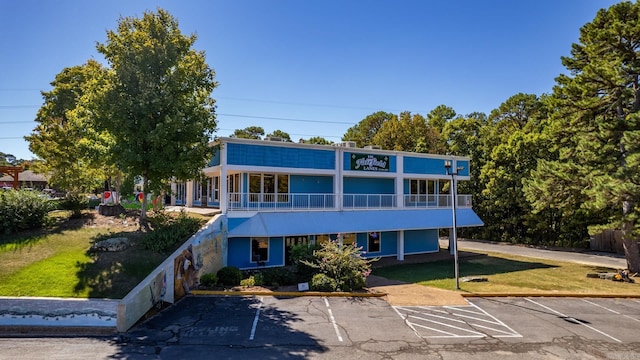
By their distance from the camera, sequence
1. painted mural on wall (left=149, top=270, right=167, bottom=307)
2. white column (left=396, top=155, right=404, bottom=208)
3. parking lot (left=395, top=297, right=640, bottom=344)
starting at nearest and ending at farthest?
parking lot (left=395, top=297, right=640, bottom=344), painted mural on wall (left=149, top=270, right=167, bottom=307), white column (left=396, top=155, right=404, bottom=208)

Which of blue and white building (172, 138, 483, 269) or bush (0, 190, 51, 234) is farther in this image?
blue and white building (172, 138, 483, 269)

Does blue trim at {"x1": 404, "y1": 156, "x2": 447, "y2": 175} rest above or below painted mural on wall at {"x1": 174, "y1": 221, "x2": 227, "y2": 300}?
above

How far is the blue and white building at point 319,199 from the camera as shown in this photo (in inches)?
764

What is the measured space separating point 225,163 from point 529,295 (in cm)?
1598

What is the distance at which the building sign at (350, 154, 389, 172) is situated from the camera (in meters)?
23.3

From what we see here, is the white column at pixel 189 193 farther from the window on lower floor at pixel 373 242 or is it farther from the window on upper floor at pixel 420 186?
the window on upper floor at pixel 420 186

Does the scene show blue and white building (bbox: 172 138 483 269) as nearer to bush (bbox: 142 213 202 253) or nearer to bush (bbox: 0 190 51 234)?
bush (bbox: 142 213 202 253)

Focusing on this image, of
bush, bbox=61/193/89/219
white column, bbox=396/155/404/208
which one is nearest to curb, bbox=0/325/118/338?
bush, bbox=61/193/89/219

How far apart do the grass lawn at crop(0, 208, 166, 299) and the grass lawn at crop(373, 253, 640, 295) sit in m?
12.7

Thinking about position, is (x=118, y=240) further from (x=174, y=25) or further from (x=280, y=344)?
(x=174, y=25)

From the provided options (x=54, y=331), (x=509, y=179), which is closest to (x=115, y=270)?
(x=54, y=331)

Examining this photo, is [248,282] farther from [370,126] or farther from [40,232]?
[370,126]

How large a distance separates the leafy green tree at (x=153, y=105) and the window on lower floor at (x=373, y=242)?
12.7 meters

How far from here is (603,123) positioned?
782 inches
